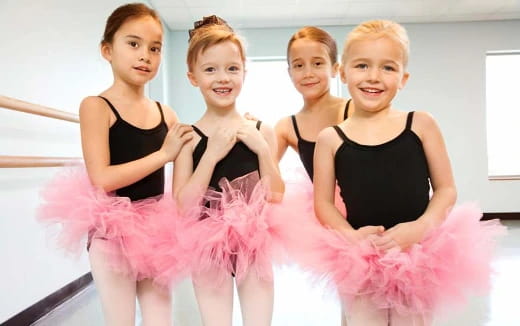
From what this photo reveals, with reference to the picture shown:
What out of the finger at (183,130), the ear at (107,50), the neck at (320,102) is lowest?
the finger at (183,130)

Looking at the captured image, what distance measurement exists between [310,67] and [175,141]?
527mm

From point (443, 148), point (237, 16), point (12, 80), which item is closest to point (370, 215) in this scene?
point (443, 148)

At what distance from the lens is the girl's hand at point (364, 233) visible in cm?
101

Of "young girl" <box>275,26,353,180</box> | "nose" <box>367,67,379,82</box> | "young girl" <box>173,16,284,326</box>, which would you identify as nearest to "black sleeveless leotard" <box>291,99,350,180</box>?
"young girl" <box>275,26,353,180</box>

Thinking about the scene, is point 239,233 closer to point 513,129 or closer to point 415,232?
point 415,232

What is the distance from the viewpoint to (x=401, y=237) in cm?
100

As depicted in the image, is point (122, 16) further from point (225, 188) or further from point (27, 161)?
point (27, 161)

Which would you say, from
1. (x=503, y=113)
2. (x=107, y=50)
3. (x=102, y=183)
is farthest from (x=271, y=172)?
(x=503, y=113)

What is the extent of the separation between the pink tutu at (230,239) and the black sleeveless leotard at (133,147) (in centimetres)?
18

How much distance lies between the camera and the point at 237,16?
494cm

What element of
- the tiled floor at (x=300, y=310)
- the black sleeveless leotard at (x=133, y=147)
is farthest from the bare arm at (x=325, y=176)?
the tiled floor at (x=300, y=310)

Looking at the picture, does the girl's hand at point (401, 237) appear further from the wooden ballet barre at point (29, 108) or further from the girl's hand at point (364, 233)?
the wooden ballet barre at point (29, 108)

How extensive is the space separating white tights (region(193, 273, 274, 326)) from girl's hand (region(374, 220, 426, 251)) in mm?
278

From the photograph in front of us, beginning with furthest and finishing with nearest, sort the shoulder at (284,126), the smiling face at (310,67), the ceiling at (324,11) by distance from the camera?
the ceiling at (324,11) < the shoulder at (284,126) < the smiling face at (310,67)
